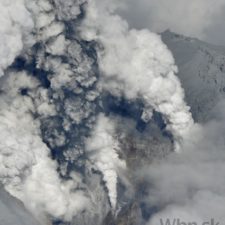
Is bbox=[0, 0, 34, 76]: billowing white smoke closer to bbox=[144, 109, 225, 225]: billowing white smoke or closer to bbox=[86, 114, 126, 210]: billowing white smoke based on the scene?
bbox=[86, 114, 126, 210]: billowing white smoke

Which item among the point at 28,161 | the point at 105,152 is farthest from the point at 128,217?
the point at 28,161

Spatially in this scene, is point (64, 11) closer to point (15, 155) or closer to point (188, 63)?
point (15, 155)

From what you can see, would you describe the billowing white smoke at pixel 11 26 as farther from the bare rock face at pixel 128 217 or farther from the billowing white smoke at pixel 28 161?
the bare rock face at pixel 128 217

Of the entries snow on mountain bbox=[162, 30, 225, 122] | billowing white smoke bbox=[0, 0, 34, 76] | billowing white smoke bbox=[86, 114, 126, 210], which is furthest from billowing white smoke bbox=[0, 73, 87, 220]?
snow on mountain bbox=[162, 30, 225, 122]

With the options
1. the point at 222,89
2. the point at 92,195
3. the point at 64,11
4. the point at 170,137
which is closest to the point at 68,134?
the point at 92,195

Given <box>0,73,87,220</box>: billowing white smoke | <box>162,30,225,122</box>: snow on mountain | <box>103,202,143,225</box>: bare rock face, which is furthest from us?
<box>162,30,225,122</box>: snow on mountain

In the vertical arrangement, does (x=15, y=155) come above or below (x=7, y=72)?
below

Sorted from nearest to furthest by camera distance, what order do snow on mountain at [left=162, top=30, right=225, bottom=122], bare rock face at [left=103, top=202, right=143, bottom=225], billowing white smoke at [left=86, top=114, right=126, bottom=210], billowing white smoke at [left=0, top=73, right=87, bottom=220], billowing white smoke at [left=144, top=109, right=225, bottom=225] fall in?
billowing white smoke at [left=0, top=73, right=87, bottom=220] < billowing white smoke at [left=86, top=114, right=126, bottom=210] < bare rock face at [left=103, top=202, right=143, bottom=225] < billowing white smoke at [left=144, top=109, right=225, bottom=225] < snow on mountain at [left=162, top=30, right=225, bottom=122]
